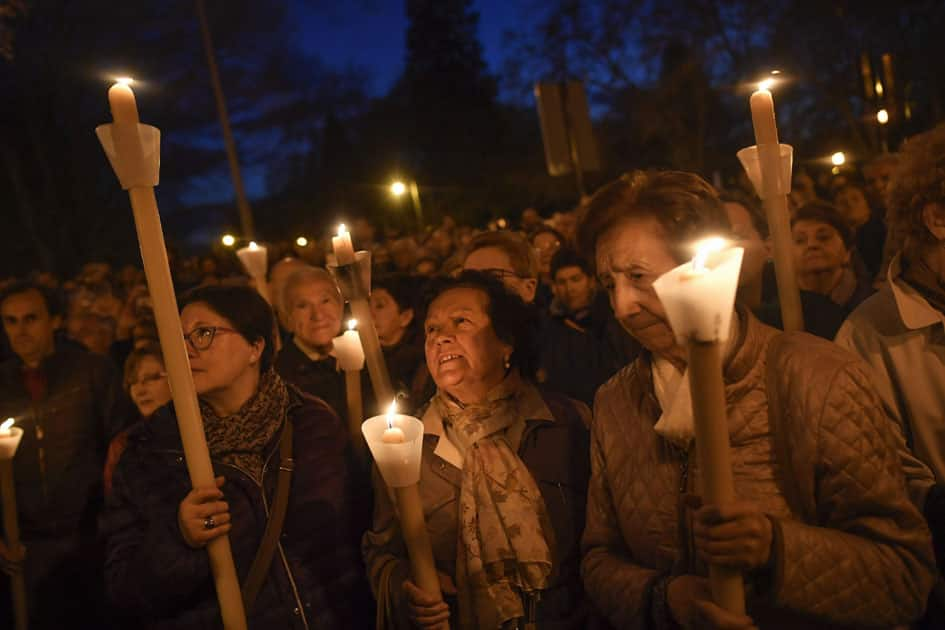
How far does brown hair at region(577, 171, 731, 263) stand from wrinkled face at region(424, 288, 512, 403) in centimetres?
78

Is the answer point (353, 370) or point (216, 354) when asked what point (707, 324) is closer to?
point (353, 370)

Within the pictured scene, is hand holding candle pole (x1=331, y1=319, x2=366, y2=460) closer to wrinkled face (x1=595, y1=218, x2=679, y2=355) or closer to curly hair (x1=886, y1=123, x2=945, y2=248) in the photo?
wrinkled face (x1=595, y1=218, x2=679, y2=355)

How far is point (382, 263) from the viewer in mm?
6094

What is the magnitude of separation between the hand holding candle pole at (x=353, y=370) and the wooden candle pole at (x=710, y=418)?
1.73 metres

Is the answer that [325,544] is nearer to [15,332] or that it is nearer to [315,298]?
[315,298]

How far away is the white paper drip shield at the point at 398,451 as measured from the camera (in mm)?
1711


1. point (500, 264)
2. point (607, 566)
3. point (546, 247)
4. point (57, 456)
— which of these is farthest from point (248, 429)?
point (546, 247)

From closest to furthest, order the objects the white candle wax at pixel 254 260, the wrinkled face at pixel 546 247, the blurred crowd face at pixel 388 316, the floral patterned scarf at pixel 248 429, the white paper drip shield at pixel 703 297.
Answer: the white paper drip shield at pixel 703 297
the floral patterned scarf at pixel 248 429
the blurred crowd face at pixel 388 316
the white candle wax at pixel 254 260
the wrinkled face at pixel 546 247

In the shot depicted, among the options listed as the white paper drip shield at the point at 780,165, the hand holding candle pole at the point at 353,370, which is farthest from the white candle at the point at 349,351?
the white paper drip shield at the point at 780,165

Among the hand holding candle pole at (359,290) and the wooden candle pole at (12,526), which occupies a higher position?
the hand holding candle pole at (359,290)

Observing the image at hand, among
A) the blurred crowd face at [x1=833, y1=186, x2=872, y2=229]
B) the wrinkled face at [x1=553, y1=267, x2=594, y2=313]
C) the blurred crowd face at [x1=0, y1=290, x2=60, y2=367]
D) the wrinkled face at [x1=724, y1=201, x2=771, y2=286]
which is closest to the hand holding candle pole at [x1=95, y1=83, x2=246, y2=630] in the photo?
the wrinkled face at [x1=724, y1=201, x2=771, y2=286]

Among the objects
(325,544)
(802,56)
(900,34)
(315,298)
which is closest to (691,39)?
(802,56)

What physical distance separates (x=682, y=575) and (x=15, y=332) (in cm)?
401

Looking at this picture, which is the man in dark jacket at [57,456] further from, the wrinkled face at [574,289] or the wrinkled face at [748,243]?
the wrinkled face at [748,243]
